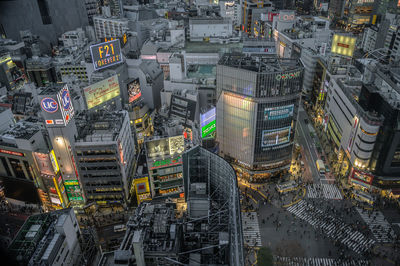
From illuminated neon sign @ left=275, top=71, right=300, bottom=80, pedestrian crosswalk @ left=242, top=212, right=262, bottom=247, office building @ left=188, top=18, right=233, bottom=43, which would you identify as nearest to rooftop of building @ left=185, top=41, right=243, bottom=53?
office building @ left=188, top=18, right=233, bottom=43

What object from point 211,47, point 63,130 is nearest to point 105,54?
point 63,130

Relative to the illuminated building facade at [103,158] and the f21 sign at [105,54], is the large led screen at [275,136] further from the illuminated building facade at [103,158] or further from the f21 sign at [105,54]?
the f21 sign at [105,54]

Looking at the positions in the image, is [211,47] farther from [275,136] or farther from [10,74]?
[10,74]

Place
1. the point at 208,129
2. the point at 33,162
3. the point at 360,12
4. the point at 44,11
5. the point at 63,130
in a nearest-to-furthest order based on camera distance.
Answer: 1. the point at 63,130
2. the point at 33,162
3. the point at 208,129
4. the point at 44,11
5. the point at 360,12

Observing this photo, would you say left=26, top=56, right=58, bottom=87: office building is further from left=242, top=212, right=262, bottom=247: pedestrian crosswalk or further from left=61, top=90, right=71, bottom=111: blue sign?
left=242, top=212, right=262, bottom=247: pedestrian crosswalk

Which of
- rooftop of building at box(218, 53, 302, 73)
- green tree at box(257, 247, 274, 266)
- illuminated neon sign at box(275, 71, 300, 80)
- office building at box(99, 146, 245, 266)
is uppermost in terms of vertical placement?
rooftop of building at box(218, 53, 302, 73)

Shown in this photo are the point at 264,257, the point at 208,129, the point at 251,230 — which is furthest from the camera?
the point at 208,129

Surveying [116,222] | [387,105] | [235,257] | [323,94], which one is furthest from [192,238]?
[323,94]
